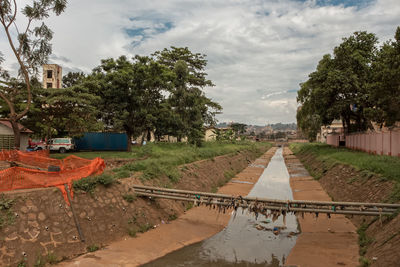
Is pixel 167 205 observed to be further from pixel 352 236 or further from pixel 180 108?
pixel 180 108

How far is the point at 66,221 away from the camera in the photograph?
10.1 metres

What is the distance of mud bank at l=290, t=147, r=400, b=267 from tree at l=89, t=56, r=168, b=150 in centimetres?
1748

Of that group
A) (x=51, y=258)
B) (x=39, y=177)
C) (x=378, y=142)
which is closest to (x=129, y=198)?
(x=39, y=177)

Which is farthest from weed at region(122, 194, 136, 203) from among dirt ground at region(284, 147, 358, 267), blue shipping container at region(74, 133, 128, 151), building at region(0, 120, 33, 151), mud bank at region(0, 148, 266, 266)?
blue shipping container at region(74, 133, 128, 151)

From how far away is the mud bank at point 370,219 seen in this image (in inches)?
330

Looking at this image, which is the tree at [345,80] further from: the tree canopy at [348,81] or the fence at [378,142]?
the fence at [378,142]

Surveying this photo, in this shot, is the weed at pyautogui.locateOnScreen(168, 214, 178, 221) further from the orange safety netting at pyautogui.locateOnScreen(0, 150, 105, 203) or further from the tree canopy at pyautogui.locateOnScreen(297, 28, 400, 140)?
the tree canopy at pyautogui.locateOnScreen(297, 28, 400, 140)

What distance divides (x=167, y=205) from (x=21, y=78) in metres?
15.6

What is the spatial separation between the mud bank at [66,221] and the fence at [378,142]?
54.6 feet

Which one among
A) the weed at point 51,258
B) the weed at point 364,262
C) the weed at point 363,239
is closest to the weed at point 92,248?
the weed at point 51,258

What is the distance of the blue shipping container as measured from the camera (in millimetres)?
36500

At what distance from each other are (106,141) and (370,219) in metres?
30.9

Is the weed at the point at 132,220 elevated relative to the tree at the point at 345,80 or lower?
lower

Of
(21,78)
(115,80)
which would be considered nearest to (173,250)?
(21,78)
